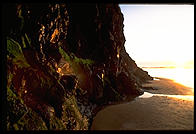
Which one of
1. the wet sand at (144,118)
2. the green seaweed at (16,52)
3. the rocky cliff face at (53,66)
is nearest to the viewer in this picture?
the rocky cliff face at (53,66)

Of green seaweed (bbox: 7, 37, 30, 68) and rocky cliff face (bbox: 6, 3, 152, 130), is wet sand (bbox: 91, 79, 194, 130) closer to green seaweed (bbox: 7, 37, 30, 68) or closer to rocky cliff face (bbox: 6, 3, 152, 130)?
rocky cliff face (bbox: 6, 3, 152, 130)

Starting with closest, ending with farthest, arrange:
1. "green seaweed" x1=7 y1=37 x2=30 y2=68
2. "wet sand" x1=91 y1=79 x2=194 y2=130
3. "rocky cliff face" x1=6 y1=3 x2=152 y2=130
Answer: "rocky cliff face" x1=6 y1=3 x2=152 y2=130 → "green seaweed" x1=7 y1=37 x2=30 y2=68 → "wet sand" x1=91 y1=79 x2=194 y2=130

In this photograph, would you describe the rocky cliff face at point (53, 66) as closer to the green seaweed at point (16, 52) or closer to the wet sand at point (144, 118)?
the green seaweed at point (16, 52)

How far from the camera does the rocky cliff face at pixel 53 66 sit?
320 inches

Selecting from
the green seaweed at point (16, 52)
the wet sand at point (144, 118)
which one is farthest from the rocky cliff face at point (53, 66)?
the wet sand at point (144, 118)

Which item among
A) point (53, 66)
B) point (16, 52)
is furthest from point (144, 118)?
point (16, 52)

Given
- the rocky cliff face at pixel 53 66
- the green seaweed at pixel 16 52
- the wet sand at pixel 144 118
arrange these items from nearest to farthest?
the rocky cliff face at pixel 53 66
the green seaweed at pixel 16 52
the wet sand at pixel 144 118

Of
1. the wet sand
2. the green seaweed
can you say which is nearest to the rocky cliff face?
the green seaweed

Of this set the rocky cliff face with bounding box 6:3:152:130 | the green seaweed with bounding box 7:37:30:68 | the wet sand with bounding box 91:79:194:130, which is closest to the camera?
the rocky cliff face with bounding box 6:3:152:130

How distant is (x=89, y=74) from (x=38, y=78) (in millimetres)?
11127

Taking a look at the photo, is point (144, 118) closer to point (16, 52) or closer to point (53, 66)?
point (53, 66)

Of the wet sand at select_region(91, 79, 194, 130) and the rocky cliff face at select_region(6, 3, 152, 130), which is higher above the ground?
the rocky cliff face at select_region(6, 3, 152, 130)

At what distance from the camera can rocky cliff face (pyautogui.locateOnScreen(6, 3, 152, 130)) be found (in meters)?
8.14

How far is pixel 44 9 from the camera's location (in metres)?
11.4
